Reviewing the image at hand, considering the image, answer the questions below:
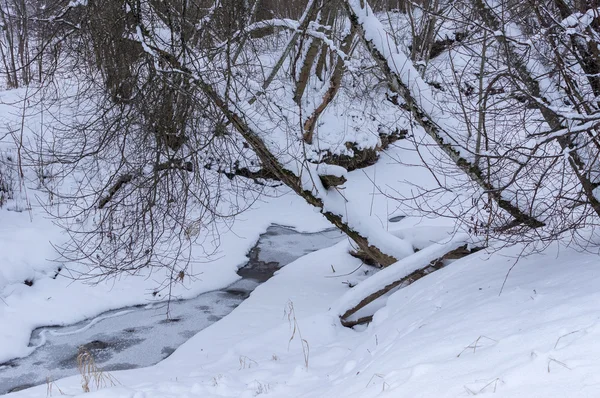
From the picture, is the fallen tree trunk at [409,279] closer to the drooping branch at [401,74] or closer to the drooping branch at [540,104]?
the drooping branch at [401,74]

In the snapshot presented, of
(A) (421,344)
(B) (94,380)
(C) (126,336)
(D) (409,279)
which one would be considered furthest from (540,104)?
(C) (126,336)

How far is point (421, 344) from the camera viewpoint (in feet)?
13.8

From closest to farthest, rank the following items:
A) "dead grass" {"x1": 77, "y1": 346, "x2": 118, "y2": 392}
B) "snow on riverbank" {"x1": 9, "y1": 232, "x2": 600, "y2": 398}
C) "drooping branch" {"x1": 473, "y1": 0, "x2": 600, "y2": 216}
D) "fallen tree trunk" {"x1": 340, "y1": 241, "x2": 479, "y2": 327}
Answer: "snow on riverbank" {"x1": 9, "y1": 232, "x2": 600, "y2": 398} < "drooping branch" {"x1": 473, "y1": 0, "x2": 600, "y2": 216} < "dead grass" {"x1": 77, "y1": 346, "x2": 118, "y2": 392} < "fallen tree trunk" {"x1": 340, "y1": 241, "x2": 479, "y2": 327}

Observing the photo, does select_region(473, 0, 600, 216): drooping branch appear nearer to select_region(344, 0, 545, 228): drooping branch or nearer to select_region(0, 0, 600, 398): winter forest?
select_region(0, 0, 600, 398): winter forest

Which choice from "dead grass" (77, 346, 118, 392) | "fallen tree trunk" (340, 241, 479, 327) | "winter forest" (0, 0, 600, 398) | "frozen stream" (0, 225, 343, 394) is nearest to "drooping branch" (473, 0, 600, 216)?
"winter forest" (0, 0, 600, 398)

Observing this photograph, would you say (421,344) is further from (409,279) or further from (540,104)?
(409,279)

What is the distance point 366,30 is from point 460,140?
1.47m

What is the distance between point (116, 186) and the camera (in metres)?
6.64

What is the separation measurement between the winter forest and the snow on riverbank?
0.02m

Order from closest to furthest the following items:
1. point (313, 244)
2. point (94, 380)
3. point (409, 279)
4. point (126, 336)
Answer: point (94, 380) < point (409, 279) < point (126, 336) < point (313, 244)

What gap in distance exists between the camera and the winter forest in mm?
4078

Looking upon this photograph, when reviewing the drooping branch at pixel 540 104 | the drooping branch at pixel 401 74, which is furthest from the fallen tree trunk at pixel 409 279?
the drooping branch at pixel 540 104

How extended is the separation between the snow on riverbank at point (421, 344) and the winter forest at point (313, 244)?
0.8 inches

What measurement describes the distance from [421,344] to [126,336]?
4138 millimetres
